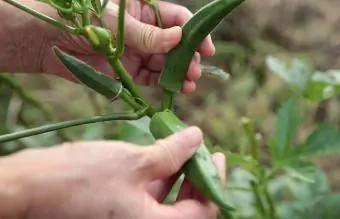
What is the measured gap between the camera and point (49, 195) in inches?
28.6

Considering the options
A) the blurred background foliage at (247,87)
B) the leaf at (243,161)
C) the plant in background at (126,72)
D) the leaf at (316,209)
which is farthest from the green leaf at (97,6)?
the blurred background foliage at (247,87)

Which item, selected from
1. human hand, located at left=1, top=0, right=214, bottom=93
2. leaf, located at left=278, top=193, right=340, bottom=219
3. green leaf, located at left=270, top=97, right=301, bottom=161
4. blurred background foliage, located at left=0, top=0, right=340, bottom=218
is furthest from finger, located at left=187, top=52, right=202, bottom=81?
blurred background foliage, located at left=0, top=0, right=340, bottom=218

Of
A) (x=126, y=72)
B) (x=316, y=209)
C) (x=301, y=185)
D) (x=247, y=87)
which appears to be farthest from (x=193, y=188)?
(x=247, y=87)

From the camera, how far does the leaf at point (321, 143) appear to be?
108 centimetres

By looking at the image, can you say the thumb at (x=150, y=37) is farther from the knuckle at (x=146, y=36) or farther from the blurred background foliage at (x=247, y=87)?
the blurred background foliage at (x=247, y=87)

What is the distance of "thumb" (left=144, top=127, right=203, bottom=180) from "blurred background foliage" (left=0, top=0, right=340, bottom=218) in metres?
0.89

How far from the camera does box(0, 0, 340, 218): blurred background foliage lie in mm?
1952

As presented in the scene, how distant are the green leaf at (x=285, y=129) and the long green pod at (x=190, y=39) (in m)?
0.27

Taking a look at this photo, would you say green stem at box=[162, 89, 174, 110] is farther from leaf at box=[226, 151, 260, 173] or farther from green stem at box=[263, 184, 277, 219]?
green stem at box=[263, 184, 277, 219]

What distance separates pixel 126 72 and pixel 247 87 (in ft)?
4.34

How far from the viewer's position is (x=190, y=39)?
33.8 inches

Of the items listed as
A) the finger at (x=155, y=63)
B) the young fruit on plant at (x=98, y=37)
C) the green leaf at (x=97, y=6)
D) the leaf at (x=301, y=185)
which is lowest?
the leaf at (x=301, y=185)

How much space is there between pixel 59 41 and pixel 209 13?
0.35 metres

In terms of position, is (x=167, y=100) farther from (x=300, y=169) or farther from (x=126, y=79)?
(x=300, y=169)
